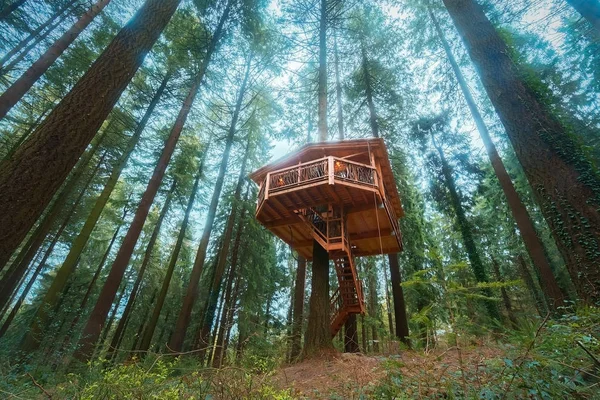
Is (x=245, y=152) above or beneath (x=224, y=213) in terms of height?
above

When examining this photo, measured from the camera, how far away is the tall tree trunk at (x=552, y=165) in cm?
363

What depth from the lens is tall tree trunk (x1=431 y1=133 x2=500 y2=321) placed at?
11.0m

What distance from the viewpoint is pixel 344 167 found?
848cm

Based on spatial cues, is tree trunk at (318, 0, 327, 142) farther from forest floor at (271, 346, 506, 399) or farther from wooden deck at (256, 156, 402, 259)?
forest floor at (271, 346, 506, 399)

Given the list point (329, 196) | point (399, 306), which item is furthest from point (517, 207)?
point (329, 196)

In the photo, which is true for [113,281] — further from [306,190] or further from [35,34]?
[35,34]

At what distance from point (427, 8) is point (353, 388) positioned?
18.7 m

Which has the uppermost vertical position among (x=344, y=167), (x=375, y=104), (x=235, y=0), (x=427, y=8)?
(x=427, y=8)

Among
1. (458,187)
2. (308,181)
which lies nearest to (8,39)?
(308,181)

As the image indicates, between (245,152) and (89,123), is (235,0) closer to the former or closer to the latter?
(245,152)

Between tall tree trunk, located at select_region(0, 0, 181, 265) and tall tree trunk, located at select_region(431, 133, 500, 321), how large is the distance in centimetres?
1252

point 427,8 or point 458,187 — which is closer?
point 458,187

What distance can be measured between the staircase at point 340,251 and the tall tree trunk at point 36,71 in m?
10.5

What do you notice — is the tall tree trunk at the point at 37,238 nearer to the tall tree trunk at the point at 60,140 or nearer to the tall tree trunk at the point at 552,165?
the tall tree trunk at the point at 60,140
